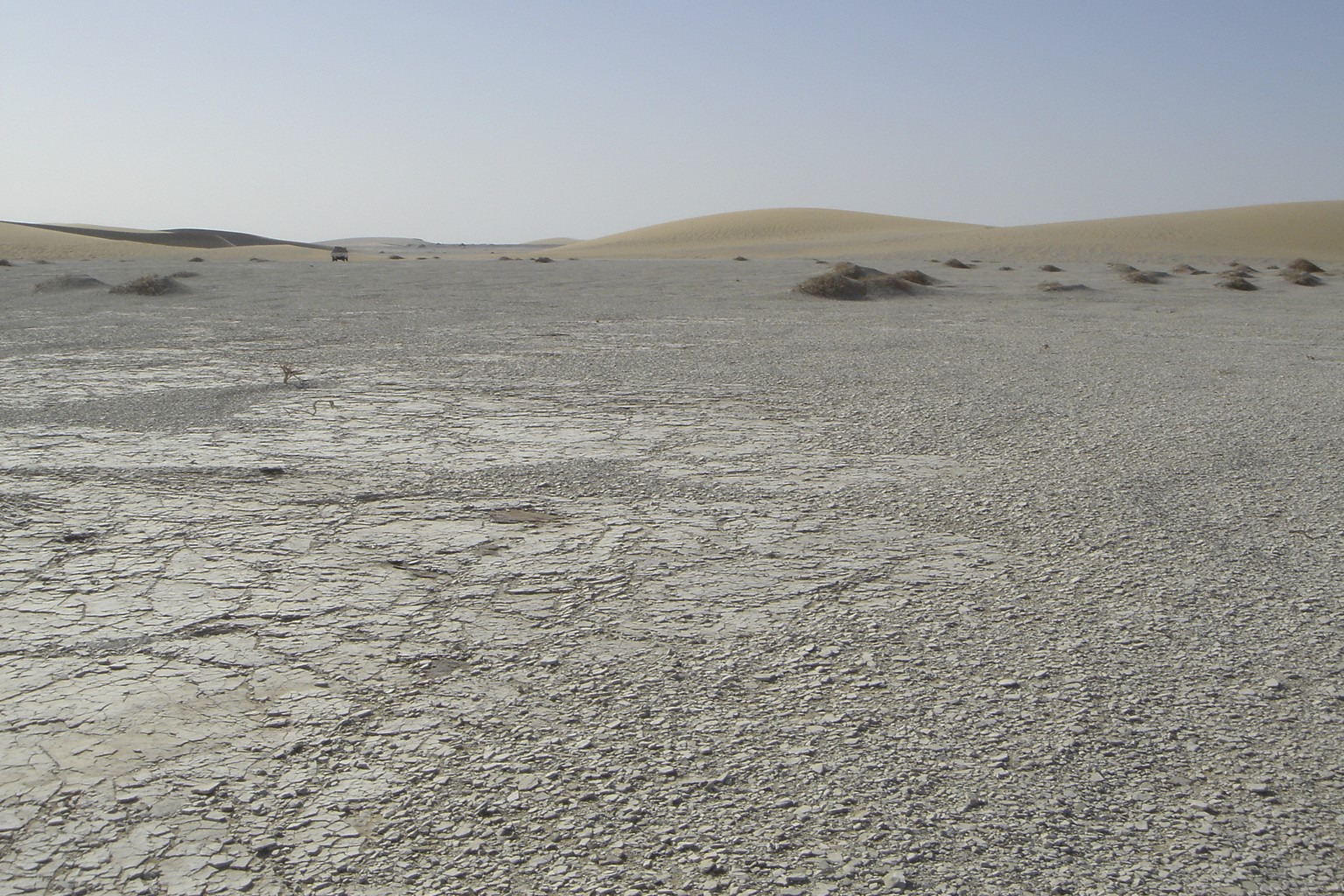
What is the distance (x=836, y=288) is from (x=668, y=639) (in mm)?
11694

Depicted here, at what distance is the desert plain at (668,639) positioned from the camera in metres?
1.75

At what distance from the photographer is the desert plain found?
1.75 metres

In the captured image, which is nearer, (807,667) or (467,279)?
(807,667)

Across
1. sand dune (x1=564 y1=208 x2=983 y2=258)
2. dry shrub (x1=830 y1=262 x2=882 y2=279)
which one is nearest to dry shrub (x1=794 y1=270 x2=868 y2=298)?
dry shrub (x1=830 y1=262 x2=882 y2=279)

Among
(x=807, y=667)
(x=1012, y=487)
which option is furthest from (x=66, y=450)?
(x=1012, y=487)

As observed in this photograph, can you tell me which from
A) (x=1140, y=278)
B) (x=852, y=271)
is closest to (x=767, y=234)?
(x=1140, y=278)

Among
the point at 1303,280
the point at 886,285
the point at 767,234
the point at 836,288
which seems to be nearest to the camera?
the point at 836,288

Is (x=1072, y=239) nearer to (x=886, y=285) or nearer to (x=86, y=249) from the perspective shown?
(x=886, y=285)

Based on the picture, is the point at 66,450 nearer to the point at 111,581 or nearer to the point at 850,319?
the point at 111,581

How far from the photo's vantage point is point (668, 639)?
2.51 meters

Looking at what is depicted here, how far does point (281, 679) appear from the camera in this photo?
89.7 inches

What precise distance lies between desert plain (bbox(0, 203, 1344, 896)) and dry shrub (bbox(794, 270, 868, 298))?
7882 millimetres

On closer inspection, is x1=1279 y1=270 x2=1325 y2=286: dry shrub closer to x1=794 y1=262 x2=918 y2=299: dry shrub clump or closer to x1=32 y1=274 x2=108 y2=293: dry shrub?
x1=794 y1=262 x2=918 y2=299: dry shrub clump

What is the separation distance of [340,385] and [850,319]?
19.9ft
